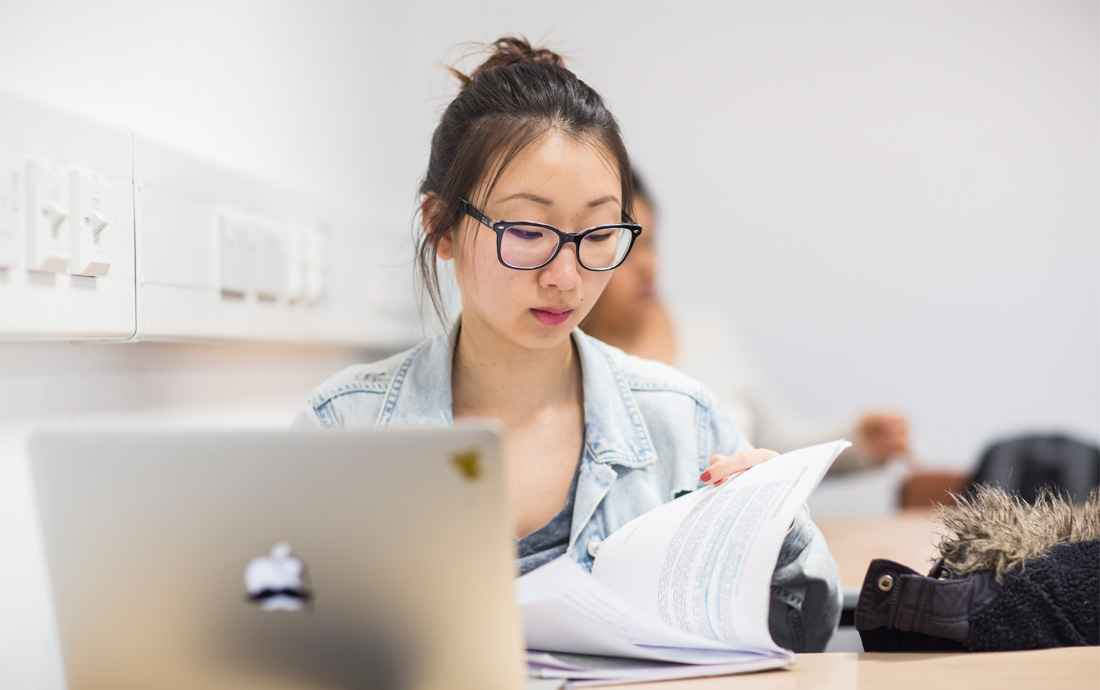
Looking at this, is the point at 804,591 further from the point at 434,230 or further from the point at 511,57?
the point at 511,57

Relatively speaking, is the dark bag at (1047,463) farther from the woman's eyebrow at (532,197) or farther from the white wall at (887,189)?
the woman's eyebrow at (532,197)

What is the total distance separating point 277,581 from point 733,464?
42 centimetres

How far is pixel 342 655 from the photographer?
54cm

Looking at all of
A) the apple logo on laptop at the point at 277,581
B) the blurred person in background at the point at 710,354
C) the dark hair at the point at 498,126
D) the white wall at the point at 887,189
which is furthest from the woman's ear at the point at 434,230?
the white wall at the point at 887,189

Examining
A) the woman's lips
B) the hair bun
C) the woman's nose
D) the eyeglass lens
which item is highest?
the hair bun

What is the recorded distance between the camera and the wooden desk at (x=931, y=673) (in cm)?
59

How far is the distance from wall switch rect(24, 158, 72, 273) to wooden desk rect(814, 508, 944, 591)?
0.92m

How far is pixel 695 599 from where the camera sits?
2.17ft

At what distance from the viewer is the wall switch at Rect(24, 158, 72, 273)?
30.8 inches

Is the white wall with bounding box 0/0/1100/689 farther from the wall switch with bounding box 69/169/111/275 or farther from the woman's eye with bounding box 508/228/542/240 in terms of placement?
the wall switch with bounding box 69/169/111/275

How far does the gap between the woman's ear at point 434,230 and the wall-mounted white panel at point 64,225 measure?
0.32 m

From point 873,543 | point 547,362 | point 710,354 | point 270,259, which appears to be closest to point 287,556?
point 547,362

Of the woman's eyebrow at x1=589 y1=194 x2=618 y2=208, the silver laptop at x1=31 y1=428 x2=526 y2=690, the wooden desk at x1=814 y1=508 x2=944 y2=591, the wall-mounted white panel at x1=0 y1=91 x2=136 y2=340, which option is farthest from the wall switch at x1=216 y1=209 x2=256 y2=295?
the wooden desk at x1=814 y1=508 x2=944 y2=591

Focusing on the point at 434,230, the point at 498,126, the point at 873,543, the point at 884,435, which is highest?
the point at 498,126
